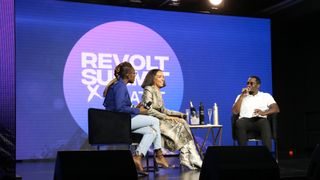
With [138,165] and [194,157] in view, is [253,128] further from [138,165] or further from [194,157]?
[138,165]

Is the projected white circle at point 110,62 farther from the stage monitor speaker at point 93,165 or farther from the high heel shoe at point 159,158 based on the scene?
the stage monitor speaker at point 93,165

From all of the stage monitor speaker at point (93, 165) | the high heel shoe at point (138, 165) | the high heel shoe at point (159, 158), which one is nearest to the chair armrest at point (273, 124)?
the high heel shoe at point (159, 158)

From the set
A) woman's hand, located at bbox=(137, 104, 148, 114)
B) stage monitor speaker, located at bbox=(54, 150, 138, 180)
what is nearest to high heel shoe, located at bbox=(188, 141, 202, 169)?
woman's hand, located at bbox=(137, 104, 148, 114)

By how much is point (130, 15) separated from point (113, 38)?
0.44 metres

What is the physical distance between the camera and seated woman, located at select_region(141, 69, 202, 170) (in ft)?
15.9

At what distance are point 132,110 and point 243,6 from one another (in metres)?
4.32

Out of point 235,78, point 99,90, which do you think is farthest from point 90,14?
point 235,78

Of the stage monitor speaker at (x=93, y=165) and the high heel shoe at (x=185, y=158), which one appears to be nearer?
the stage monitor speaker at (x=93, y=165)

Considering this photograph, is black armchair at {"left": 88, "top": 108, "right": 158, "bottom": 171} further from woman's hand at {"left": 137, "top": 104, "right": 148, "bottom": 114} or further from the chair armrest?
the chair armrest

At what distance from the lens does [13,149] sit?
3033 millimetres

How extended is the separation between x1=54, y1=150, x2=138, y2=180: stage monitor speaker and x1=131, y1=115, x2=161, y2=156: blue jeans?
189cm

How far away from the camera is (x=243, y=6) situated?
26.7ft

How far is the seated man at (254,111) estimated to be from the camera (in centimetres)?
543

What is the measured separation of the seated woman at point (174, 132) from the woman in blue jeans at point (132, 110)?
0.17m
